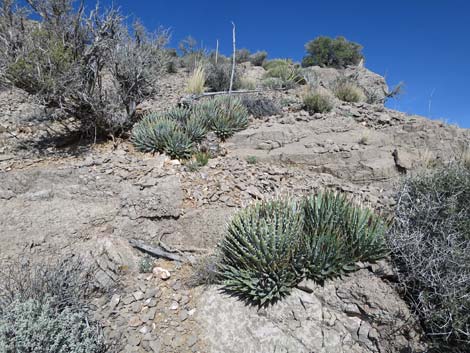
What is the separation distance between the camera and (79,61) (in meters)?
6.01

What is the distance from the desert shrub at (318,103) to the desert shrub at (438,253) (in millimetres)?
4840

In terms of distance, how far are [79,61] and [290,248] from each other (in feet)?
18.7

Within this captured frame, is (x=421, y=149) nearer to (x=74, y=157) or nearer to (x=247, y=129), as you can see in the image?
(x=247, y=129)

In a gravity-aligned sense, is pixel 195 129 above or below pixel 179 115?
below

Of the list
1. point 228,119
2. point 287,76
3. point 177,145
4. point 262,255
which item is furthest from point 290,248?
point 287,76

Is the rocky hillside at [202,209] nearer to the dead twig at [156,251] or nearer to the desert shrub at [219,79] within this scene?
the dead twig at [156,251]

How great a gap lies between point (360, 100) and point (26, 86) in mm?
9594

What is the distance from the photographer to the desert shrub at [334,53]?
65.3 ft

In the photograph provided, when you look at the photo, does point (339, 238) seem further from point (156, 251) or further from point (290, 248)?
point (156, 251)

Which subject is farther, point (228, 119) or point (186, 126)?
point (228, 119)

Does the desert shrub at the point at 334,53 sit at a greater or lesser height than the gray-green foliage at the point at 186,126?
greater

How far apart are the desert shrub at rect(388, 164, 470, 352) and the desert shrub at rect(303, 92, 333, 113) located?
484cm

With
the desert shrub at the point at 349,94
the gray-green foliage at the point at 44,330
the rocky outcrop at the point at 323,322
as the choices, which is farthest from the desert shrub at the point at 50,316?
the desert shrub at the point at 349,94

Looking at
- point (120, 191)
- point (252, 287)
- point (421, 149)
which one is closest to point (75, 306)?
point (252, 287)
